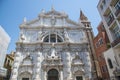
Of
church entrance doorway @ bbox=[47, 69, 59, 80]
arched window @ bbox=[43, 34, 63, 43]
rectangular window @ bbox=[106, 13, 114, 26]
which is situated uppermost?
rectangular window @ bbox=[106, 13, 114, 26]

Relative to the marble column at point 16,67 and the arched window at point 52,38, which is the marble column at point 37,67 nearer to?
the marble column at point 16,67

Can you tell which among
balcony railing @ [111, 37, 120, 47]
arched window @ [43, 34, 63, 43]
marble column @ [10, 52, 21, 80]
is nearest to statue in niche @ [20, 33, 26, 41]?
marble column @ [10, 52, 21, 80]

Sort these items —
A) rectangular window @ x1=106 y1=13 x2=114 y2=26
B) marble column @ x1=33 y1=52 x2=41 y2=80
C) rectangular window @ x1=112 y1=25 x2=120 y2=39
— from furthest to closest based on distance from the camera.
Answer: marble column @ x1=33 y1=52 x2=41 y2=80 < rectangular window @ x1=106 y1=13 x2=114 y2=26 < rectangular window @ x1=112 y1=25 x2=120 y2=39

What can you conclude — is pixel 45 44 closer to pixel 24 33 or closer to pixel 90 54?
pixel 24 33

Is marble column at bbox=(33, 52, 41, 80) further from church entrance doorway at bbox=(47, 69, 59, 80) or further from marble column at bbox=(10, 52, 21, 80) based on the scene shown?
marble column at bbox=(10, 52, 21, 80)

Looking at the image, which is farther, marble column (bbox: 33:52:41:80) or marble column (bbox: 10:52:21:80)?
marble column (bbox: 33:52:41:80)

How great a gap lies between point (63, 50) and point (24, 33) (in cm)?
822

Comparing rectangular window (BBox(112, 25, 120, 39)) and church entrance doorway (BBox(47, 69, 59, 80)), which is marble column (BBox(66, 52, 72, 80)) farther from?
rectangular window (BBox(112, 25, 120, 39))

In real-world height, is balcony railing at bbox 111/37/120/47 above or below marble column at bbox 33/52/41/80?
above

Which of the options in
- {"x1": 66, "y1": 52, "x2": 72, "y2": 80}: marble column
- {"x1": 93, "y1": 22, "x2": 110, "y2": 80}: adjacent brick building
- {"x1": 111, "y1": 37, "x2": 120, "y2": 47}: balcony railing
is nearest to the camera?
{"x1": 111, "y1": 37, "x2": 120, "y2": 47}: balcony railing

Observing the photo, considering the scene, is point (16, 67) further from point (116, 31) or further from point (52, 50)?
point (116, 31)

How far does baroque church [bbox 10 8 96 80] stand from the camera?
54.9ft

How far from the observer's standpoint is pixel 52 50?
18.5 m

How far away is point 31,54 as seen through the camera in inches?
716
